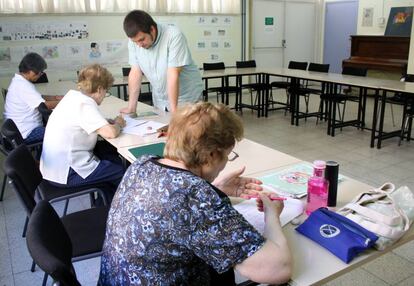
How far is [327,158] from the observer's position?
4258mm

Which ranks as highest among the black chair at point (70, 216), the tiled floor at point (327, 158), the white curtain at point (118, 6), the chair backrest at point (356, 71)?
the white curtain at point (118, 6)

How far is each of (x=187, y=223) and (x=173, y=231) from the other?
0.15ft

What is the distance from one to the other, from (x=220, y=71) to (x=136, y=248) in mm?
5664

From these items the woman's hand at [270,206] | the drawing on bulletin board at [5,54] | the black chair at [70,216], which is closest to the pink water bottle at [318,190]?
the woman's hand at [270,206]

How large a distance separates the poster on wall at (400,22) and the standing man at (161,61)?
230 inches

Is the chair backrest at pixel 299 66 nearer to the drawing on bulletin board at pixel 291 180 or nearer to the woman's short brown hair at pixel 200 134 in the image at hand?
the drawing on bulletin board at pixel 291 180

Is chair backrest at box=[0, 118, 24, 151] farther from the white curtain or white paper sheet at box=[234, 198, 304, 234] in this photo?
the white curtain

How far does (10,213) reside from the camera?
302cm

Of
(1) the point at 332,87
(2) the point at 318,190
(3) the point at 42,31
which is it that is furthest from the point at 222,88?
(2) the point at 318,190

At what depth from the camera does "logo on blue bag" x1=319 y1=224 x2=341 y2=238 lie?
1185 millimetres

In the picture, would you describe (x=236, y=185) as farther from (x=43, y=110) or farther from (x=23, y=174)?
(x=43, y=110)

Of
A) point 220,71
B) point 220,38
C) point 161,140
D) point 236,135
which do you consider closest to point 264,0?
point 220,38

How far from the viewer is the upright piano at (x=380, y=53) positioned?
7000mm

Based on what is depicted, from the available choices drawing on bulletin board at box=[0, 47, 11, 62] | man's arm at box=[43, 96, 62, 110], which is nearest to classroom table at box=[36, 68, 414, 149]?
man's arm at box=[43, 96, 62, 110]
